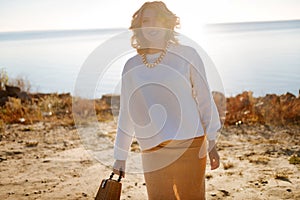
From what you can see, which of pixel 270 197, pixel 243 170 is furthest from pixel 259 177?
pixel 270 197

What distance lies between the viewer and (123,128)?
8.70ft

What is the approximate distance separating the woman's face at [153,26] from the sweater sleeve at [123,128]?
0.30 m

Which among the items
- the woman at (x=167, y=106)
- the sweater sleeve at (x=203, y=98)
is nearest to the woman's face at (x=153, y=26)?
the woman at (x=167, y=106)

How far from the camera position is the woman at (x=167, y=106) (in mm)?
2457

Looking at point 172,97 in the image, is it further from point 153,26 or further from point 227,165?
point 227,165

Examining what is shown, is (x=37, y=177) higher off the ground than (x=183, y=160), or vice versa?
(x=183, y=160)

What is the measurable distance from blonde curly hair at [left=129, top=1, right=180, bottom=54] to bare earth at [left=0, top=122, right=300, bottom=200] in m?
1.89

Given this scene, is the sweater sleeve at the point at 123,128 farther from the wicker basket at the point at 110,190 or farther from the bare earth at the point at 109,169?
the bare earth at the point at 109,169

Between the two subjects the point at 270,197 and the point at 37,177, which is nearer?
the point at 270,197

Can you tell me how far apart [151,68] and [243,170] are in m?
2.58

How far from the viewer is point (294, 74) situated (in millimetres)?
17406

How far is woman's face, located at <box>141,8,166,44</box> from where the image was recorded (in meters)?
2.50

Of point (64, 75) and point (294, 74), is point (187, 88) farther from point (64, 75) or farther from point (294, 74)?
point (64, 75)

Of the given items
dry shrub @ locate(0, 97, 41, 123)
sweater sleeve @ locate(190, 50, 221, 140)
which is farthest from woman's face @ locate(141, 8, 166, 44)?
dry shrub @ locate(0, 97, 41, 123)
